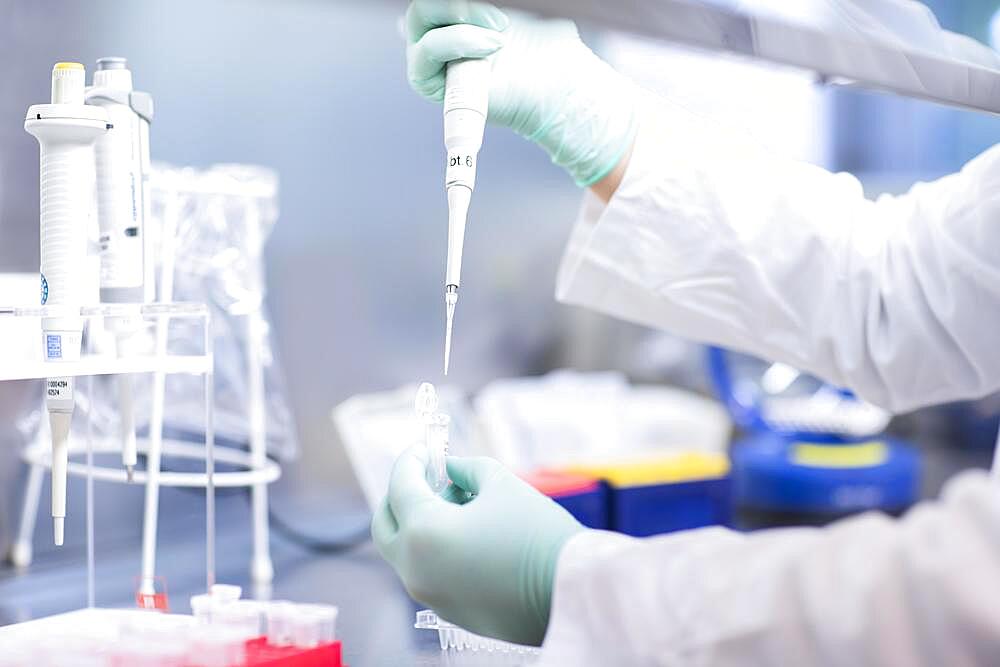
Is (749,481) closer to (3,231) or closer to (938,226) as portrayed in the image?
(938,226)

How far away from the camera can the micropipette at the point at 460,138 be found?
0.86m

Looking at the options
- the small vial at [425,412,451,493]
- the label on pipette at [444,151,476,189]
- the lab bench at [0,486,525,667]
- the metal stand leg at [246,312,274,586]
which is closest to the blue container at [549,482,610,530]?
the lab bench at [0,486,525,667]

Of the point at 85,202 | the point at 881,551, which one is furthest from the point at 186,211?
the point at 881,551

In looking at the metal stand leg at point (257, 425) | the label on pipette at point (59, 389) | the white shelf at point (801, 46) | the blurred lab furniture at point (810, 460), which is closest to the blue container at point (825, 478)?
the blurred lab furniture at point (810, 460)

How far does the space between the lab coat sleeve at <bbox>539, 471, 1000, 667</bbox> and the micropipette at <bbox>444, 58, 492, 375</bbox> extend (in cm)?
29

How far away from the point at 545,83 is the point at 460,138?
244mm

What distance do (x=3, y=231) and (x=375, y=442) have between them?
64 centimetres

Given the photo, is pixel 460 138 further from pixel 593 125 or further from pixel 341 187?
pixel 341 187

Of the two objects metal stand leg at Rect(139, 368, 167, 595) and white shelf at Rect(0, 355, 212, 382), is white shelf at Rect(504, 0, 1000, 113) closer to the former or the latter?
white shelf at Rect(0, 355, 212, 382)

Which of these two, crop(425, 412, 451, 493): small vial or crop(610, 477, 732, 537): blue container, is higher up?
crop(425, 412, 451, 493): small vial

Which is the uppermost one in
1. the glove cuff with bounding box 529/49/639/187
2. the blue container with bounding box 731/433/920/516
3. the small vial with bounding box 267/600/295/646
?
the glove cuff with bounding box 529/49/639/187

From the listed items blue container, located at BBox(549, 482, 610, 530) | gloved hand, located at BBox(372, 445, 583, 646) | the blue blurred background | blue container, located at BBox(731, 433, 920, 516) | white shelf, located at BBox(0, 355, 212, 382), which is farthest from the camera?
blue container, located at BBox(731, 433, 920, 516)

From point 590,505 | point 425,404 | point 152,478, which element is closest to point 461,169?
point 425,404

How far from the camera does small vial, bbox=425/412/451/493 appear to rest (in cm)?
88
